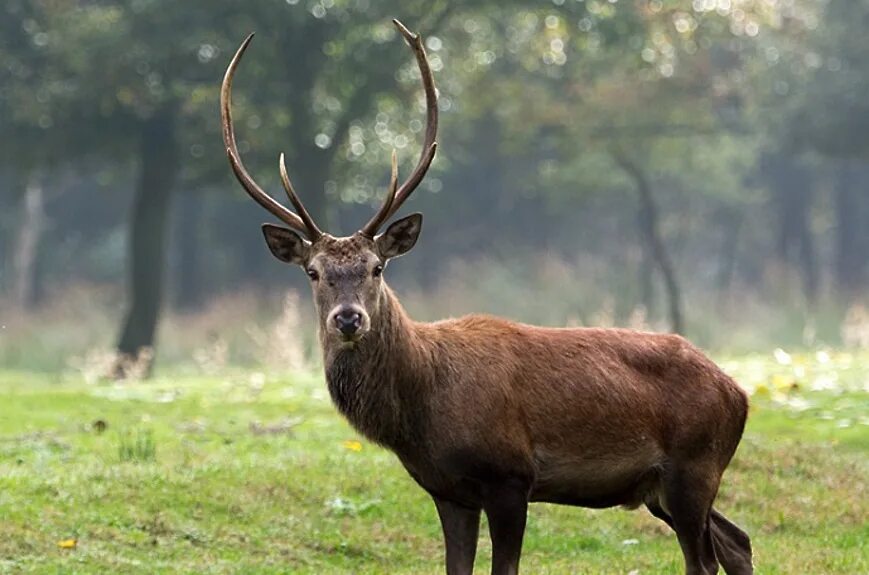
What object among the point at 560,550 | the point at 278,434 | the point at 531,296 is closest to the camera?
the point at 560,550

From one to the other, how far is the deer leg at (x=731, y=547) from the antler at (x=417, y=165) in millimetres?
2292

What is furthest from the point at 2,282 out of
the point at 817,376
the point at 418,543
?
the point at 418,543

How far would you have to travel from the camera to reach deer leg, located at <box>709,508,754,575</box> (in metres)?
8.52

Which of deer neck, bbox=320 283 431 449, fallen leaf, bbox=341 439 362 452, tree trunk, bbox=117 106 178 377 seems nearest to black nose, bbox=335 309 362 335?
deer neck, bbox=320 283 431 449

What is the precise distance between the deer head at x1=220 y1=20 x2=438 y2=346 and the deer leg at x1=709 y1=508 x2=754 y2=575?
2168 mm

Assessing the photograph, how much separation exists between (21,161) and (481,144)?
66.5ft

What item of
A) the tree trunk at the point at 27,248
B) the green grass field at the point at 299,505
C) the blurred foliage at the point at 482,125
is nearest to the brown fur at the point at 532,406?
the green grass field at the point at 299,505

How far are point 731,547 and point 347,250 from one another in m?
2.59

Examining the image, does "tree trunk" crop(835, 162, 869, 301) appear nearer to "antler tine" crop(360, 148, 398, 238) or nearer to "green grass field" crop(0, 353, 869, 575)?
"green grass field" crop(0, 353, 869, 575)

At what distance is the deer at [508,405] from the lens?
771 cm

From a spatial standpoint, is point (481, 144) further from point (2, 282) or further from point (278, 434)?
point (278, 434)

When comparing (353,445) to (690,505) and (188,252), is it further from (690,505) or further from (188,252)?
(188,252)

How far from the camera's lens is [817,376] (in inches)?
738

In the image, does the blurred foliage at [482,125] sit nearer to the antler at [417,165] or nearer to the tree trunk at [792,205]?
the tree trunk at [792,205]
